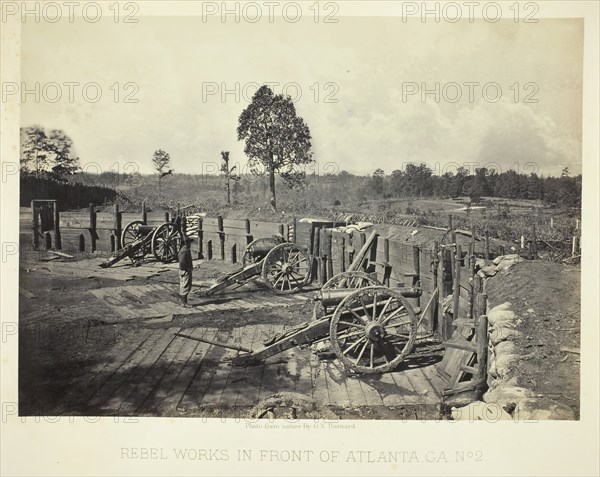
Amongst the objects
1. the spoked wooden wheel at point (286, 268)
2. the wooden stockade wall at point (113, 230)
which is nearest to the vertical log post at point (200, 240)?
the wooden stockade wall at point (113, 230)

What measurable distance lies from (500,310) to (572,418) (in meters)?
1.19

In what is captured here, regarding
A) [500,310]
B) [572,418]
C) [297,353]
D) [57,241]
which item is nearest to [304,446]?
[297,353]

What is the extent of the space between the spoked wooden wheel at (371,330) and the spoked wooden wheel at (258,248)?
4.01 ft

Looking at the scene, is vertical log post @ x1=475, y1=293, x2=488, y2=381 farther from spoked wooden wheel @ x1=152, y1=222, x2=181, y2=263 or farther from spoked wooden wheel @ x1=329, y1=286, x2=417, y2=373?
spoked wooden wheel @ x1=152, y1=222, x2=181, y2=263

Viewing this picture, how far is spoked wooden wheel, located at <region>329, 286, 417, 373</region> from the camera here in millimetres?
4477

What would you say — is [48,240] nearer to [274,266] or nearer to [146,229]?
[146,229]

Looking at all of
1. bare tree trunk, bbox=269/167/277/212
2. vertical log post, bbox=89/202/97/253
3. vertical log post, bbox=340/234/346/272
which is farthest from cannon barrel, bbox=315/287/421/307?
vertical log post, bbox=89/202/97/253

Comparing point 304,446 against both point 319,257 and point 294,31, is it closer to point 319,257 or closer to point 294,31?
point 319,257

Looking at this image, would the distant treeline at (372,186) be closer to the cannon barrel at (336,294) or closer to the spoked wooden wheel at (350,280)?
the spoked wooden wheel at (350,280)

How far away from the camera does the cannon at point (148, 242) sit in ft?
16.8

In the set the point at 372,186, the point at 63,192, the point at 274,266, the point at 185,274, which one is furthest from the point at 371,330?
the point at 63,192

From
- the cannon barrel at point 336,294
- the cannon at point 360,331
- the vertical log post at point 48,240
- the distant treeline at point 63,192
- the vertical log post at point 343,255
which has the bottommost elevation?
the cannon at point 360,331

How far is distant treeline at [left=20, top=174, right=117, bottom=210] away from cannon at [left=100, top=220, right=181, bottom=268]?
45 centimetres

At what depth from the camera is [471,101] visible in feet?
15.1
